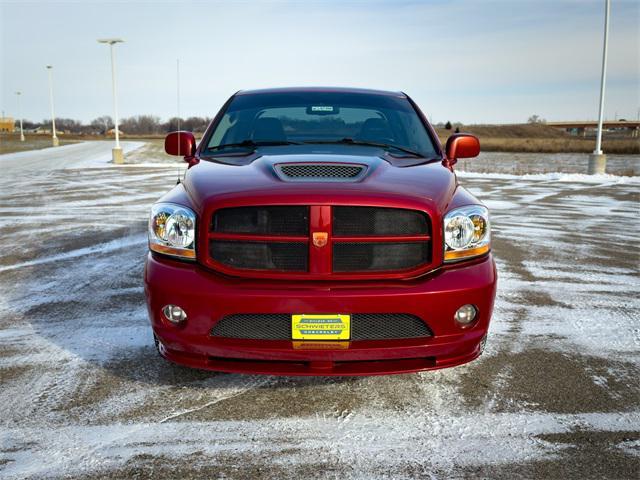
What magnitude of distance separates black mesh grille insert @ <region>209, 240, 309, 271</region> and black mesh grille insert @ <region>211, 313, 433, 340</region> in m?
0.25

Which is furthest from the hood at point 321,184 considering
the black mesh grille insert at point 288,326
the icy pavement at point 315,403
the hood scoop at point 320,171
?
the icy pavement at point 315,403

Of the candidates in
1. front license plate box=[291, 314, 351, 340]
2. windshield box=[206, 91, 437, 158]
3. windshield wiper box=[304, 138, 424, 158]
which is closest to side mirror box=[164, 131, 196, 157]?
windshield box=[206, 91, 437, 158]

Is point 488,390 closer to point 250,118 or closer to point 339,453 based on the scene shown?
point 339,453

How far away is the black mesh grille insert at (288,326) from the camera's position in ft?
8.56

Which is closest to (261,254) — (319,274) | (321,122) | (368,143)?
(319,274)

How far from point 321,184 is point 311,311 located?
64 cm

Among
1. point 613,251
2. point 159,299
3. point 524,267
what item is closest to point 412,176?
point 159,299

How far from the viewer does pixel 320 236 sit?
2.67 m

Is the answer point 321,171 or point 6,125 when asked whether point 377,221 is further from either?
point 6,125

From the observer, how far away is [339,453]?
2457mm

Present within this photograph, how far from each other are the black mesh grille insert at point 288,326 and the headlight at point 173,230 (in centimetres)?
43

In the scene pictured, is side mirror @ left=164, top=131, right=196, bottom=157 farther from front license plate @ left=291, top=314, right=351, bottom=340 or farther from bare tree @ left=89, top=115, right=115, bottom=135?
bare tree @ left=89, top=115, right=115, bottom=135

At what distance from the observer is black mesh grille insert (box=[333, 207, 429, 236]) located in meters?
2.71

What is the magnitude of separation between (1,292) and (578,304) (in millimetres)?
4910
